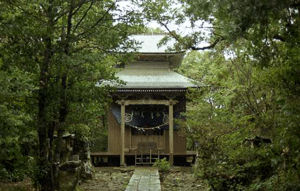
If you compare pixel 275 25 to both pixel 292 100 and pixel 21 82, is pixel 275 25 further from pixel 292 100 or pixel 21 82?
pixel 21 82

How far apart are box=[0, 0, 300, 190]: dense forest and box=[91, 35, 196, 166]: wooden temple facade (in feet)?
28.5

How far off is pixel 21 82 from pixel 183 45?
4.57 metres

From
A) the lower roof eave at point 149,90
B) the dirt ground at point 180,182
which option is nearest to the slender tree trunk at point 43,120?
the dirt ground at point 180,182

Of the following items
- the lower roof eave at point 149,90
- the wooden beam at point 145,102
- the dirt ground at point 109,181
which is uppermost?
the lower roof eave at point 149,90

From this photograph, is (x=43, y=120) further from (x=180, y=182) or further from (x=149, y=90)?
(x=149, y=90)

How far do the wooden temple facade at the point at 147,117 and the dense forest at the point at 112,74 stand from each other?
870 centimetres

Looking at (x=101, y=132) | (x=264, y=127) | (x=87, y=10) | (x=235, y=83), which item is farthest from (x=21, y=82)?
(x=101, y=132)

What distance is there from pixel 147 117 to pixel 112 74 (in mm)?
11825

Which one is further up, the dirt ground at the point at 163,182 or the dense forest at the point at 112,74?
the dense forest at the point at 112,74

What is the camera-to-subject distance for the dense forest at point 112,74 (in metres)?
5.84

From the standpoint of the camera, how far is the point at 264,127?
830 centimetres

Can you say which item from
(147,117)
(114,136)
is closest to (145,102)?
(147,117)

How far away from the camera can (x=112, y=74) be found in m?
8.58

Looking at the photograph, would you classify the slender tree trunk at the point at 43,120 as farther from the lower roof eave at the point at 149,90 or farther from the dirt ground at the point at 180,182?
the lower roof eave at the point at 149,90
